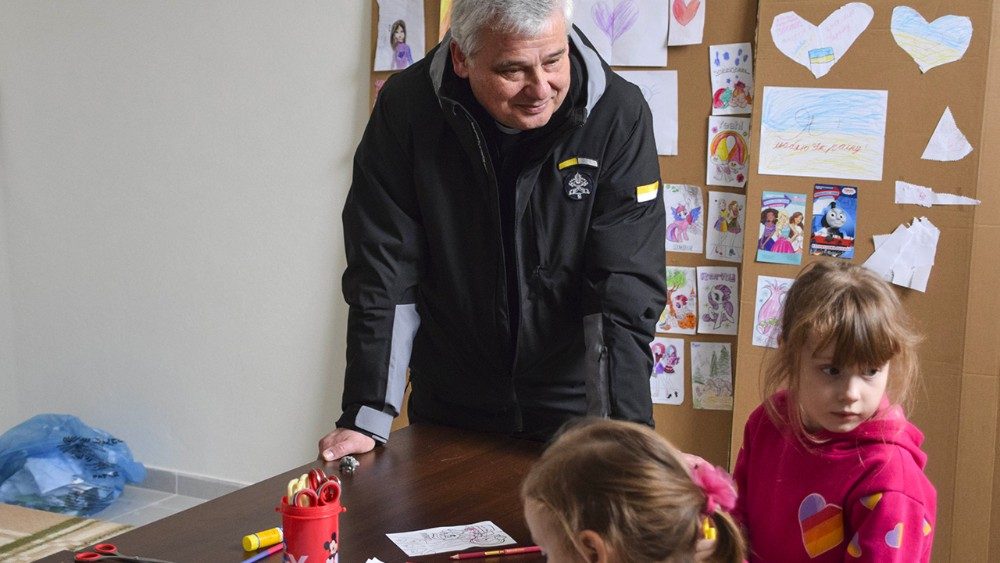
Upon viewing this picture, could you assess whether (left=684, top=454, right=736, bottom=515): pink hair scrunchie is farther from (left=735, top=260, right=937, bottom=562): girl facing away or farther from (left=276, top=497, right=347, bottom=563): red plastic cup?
(left=276, top=497, right=347, bottom=563): red plastic cup

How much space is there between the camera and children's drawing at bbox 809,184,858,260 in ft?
8.77

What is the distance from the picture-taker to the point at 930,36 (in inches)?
100

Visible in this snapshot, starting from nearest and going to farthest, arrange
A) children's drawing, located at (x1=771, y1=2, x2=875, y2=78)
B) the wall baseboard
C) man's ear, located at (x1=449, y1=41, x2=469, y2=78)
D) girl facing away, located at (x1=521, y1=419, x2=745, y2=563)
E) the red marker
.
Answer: girl facing away, located at (x1=521, y1=419, x2=745, y2=563)
the red marker
man's ear, located at (x1=449, y1=41, x2=469, y2=78)
children's drawing, located at (x1=771, y1=2, x2=875, y2=78)
the wall baseboard

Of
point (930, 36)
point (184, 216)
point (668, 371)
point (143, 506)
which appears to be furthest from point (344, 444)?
point (143, 506)

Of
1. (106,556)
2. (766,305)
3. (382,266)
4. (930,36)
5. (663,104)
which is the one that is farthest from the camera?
(663,104)

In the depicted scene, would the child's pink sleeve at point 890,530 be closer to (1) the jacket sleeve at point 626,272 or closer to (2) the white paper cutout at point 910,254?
(1) the jacket sleeve at point 626,272

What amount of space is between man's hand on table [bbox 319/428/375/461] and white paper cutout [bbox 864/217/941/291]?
58.4 inches

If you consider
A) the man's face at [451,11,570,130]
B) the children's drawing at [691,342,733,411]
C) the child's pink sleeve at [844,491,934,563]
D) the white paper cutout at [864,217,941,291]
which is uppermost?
the man's face at [451,11,570,130]

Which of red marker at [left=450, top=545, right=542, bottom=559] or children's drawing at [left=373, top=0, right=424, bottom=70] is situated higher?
children's drawing at [left=373, top=0, right=424, bottom=70]

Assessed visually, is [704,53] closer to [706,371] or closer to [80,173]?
[706,371]

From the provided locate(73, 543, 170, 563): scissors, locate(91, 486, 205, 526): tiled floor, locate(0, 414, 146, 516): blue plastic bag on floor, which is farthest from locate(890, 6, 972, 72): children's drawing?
locate(0, 414, 146, 516): blue plastic bag on floor

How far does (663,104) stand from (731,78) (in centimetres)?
20

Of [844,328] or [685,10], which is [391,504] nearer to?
[844,328]

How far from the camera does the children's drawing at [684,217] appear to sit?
2.88m
